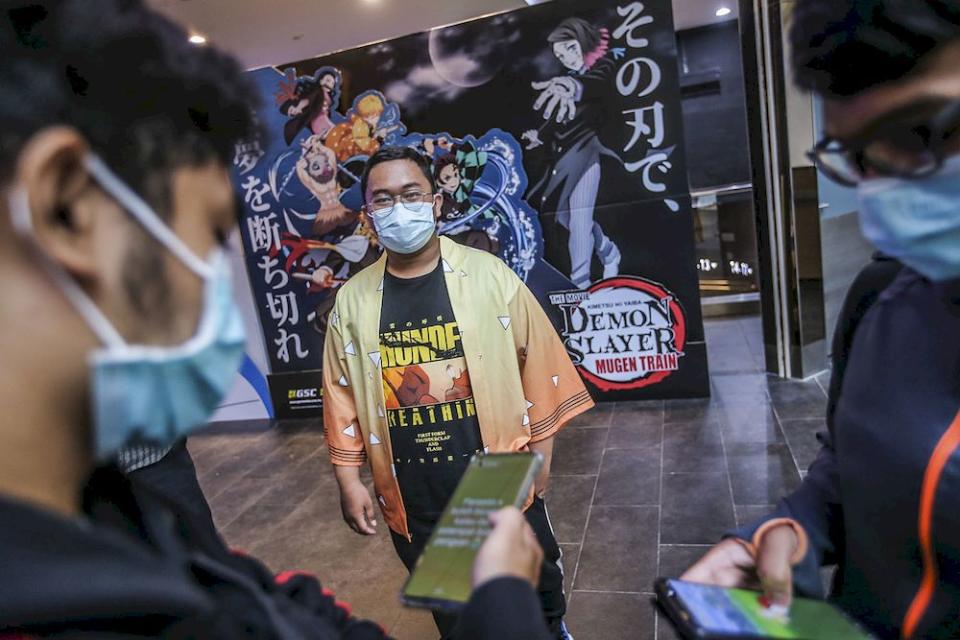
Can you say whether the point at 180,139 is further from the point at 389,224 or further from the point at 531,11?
the point at 531,11

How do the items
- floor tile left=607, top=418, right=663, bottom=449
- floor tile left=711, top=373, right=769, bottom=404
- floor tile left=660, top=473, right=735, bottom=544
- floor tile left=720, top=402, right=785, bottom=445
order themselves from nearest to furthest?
floor tile left=660, top=473, right=735, bottom=544
floor tile left=720, top=402, right=785, bottom=445
floor tile left=607, top=418, right=663, bottom=449
floor tile left=711, top=373, right=769, bottom=404

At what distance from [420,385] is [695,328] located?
303 centimetres

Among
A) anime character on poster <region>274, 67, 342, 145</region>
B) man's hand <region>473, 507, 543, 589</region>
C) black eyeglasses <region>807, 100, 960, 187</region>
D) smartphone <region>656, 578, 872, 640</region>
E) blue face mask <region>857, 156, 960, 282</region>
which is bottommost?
smartphone <region>656, 578, 872, 640</region>

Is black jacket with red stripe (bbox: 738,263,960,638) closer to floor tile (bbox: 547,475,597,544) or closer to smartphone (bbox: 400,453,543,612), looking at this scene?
smartphone (bbox: 400,453,543,612)

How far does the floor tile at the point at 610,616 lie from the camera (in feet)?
7.94

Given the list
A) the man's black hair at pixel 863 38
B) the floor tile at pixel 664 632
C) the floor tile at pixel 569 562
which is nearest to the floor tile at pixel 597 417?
the floor tile at pixel 569 562

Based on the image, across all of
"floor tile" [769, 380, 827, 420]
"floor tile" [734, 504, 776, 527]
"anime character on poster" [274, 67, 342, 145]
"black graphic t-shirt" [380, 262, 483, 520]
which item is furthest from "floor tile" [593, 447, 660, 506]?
"anime character on poster" [274, 67, 342, 145]

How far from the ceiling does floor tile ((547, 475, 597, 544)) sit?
225 inches

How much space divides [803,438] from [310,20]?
278 inches

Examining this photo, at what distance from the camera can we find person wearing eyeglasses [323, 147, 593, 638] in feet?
6.61

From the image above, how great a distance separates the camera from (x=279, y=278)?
16.9ft

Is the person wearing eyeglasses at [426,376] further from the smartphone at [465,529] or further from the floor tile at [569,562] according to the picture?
the smartphone at [465,529]

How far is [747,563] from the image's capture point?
118cm

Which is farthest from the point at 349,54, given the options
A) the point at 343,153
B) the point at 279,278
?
the point at 279,278
